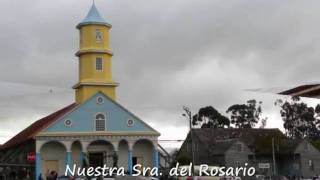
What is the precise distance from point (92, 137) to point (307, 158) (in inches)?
1366

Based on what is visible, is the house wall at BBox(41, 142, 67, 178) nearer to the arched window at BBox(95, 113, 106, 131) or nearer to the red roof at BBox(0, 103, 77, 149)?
the red roof at BBox(0, 103, 77, 149)

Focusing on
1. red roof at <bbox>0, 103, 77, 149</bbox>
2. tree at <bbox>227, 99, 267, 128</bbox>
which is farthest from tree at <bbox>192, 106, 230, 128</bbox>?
red roof at <bbox>0, 103, 77, 149</bbox>

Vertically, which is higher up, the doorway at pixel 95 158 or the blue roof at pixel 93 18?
the blue roof at pixel 93 18

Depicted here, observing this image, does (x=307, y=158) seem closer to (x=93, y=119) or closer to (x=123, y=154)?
(x=123, y=154)

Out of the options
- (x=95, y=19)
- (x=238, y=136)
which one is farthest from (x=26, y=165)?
(x=238, y=136)

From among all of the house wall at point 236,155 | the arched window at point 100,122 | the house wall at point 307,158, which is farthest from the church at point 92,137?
the house wall at point 307,158

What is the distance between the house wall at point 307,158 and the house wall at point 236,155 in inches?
269

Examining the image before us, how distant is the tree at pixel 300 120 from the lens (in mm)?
102750

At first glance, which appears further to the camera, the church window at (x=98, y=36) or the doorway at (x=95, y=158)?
the church window at (x=98, y=36)

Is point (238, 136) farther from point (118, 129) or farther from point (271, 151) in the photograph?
point (118, 129)

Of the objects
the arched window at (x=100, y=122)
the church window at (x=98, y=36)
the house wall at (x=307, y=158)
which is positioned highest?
the church window at (x=98, y=36)

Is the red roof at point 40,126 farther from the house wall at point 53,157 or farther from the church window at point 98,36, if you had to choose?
the church window at point 98,36

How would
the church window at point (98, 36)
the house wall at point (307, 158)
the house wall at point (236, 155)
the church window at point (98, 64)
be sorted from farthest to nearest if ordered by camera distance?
the house wall at point (307, 158)
the house wall at point (236, 155)
the church window at point (98, 36)
the church window at point (98, 64)

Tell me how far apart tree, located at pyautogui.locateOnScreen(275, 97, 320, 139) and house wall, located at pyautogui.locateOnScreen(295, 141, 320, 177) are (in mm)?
19162
